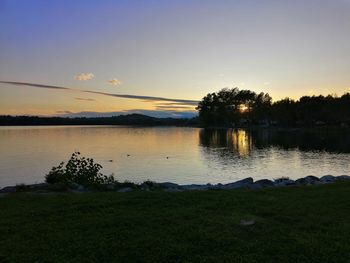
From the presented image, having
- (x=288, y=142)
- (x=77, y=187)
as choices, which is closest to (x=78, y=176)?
(x=77, y=187)

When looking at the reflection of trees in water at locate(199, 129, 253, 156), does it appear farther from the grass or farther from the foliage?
the foliage

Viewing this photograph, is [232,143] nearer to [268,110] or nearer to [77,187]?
[77,187]

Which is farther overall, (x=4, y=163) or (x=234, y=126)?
(x=234, y=126)

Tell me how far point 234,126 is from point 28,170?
139 meters

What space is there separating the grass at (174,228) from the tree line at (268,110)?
11228cm

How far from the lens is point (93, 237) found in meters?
6.95

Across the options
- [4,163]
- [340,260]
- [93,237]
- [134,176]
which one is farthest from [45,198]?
[4,163]

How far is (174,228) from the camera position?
7469 millimetres

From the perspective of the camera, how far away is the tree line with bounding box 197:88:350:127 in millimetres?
115875

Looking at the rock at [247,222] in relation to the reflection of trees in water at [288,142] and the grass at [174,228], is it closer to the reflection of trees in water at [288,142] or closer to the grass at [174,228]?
the grass at [174,228]

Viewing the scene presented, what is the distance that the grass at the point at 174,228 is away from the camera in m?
6.18

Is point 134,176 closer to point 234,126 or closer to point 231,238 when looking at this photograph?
point 231,238

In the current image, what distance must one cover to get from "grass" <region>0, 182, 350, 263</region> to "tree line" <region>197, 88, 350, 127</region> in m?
112

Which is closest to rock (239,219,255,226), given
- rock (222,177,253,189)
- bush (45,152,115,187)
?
rock (222,177,253,189)
